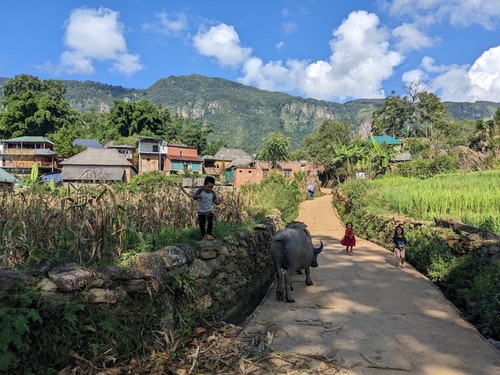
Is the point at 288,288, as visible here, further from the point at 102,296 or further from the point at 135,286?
the point at 102,296

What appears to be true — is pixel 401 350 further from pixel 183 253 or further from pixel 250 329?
pixel 183 253

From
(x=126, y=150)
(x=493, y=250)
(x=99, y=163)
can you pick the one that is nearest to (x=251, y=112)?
(x=126, y=150)

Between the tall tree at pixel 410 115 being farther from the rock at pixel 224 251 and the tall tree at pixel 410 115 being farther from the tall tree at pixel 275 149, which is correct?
the rock at pixel 224 251

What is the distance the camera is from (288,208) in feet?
62.1

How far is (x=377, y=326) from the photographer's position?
5348 millimetres

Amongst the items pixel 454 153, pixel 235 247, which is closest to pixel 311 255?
pixel 235 247

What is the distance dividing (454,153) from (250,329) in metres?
33.4

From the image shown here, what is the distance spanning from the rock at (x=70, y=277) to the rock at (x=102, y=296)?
12 cm

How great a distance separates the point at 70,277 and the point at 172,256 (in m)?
1.49

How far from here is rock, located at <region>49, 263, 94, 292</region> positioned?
3.53 m

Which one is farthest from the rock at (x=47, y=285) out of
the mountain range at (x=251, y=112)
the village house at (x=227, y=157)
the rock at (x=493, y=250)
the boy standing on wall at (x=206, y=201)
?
the mountain range at (x=251, y=112)

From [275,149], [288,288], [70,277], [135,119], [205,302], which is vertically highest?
[135,119]

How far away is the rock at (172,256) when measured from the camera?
15.7 feet

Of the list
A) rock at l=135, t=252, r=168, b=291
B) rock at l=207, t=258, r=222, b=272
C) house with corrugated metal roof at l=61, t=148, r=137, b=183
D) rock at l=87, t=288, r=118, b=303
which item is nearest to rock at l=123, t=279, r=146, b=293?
rock at l=135, t=252, r=168, b=291
